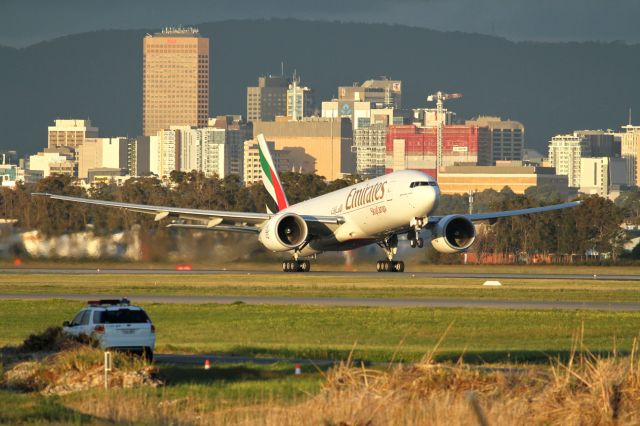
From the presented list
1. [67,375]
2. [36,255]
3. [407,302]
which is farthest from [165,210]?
[67,375]

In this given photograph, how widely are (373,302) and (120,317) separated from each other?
983 inches

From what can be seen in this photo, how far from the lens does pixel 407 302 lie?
6022 centimetres

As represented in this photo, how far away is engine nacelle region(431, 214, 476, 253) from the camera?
82.9 m

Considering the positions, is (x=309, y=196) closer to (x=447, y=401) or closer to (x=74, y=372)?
(x=74, y=372)

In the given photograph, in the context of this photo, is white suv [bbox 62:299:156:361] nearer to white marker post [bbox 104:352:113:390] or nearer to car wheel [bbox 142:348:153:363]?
car wheel [bbox 142:348:153:363]

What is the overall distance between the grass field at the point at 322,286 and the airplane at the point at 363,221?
270cm

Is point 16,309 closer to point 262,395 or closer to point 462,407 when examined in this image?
point 262,395

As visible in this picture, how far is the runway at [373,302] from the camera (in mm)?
58000

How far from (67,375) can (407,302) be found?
27868 mm

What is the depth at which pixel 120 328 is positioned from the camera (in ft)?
118

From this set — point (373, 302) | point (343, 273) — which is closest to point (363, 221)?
point (343, 273)

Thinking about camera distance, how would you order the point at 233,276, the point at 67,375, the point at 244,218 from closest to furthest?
the point at 67,375
the point at 233,276
the point at 244,218

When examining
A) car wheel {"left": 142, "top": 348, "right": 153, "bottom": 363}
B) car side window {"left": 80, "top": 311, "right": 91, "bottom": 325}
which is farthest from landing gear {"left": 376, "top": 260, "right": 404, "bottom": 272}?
car wheel {"left": 142, "top": 348, "right": 153, "bottom": 363}

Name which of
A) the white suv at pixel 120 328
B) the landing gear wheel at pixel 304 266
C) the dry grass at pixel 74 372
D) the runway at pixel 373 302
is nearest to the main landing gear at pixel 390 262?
the landing gear wheel at pixel 304 266
